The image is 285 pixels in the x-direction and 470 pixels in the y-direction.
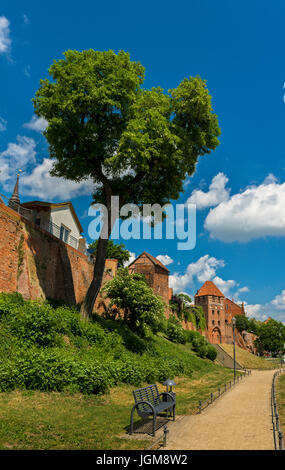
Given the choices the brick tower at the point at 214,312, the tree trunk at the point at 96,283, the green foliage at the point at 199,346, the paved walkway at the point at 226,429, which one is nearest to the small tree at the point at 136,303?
the tree trunk at the point at 96,283

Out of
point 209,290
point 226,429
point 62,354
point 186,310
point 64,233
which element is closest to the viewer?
point 226,429

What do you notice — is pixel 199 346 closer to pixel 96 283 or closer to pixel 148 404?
pixel 96 283

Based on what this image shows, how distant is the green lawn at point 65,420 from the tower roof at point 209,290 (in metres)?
66.0

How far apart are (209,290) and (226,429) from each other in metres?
70.8

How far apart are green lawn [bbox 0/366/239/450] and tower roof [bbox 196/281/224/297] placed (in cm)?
6599

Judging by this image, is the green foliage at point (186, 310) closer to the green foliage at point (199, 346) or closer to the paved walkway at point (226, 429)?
the green foliage at point (199, 346)

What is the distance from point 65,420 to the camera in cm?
827

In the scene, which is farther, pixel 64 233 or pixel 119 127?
pixel 64 233

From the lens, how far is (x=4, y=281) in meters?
16.0

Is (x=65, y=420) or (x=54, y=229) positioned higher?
(x=54, y=229)

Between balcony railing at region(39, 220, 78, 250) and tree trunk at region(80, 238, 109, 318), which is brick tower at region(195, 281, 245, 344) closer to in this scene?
balcony railing at region(39, 220, 78, 250)

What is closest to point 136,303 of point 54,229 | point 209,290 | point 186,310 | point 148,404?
point 54,229

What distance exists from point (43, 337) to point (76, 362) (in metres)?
1.89

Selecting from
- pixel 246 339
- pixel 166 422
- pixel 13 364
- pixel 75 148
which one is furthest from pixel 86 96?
pixel 246 339
